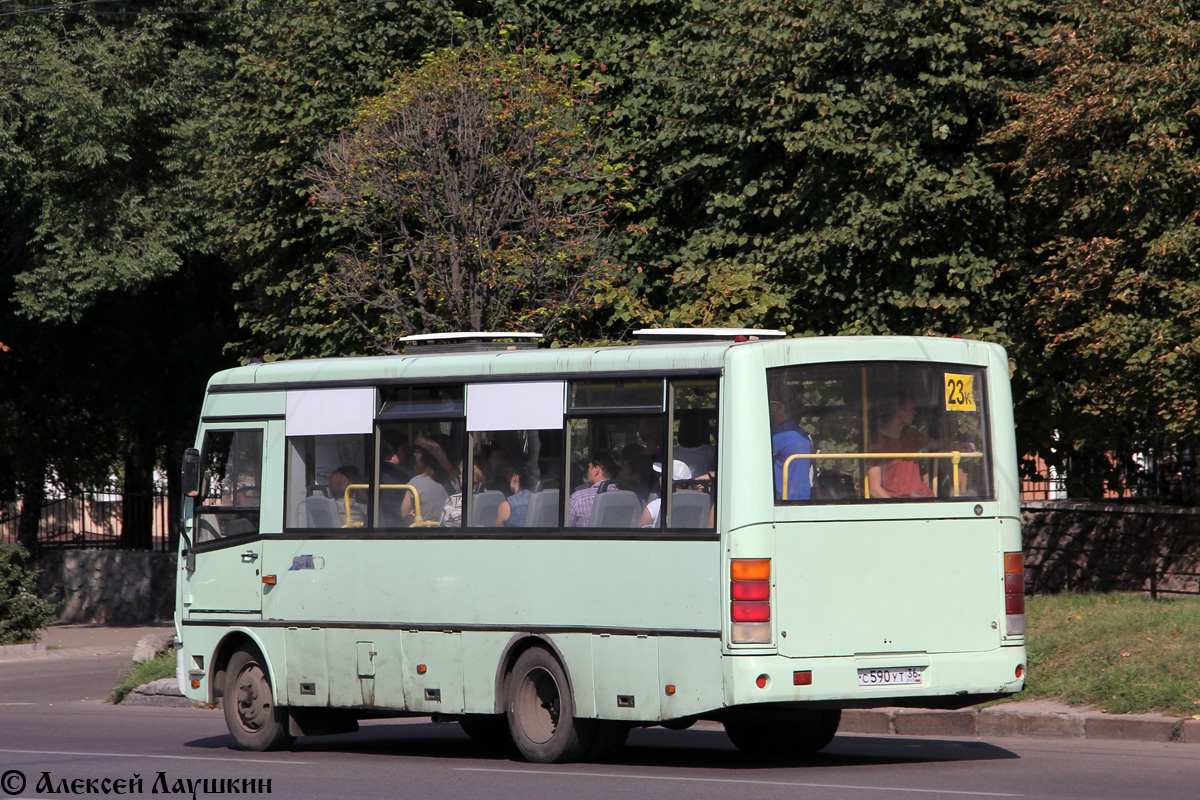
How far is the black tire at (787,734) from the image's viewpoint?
1163 cm

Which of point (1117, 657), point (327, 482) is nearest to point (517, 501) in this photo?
point (327, 482)

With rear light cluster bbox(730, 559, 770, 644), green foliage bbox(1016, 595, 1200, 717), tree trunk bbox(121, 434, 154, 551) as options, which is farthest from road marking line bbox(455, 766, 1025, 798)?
tree trunk bbox(121, 434, 154, 551)

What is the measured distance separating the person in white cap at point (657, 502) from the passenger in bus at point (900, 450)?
45.1 inches

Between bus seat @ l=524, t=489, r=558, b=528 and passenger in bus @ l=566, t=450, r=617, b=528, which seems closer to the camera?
passenger in bus @ l=566, t=450, r=617, b=528

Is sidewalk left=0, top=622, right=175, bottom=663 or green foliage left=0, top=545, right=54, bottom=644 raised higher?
green foliage left=0, top=545, right=54, bottom=644

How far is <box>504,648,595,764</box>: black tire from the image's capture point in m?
10.9

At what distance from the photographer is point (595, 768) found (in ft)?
35.5

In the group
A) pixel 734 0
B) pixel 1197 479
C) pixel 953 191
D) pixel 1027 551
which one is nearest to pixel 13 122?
pixel 734 0

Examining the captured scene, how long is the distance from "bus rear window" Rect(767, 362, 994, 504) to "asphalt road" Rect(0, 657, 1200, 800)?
1765 millimetres

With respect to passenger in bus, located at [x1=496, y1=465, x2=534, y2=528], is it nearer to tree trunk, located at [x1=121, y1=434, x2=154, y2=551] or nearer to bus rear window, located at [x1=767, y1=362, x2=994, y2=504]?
bus rear window, located at [x1=767, y1=362, x2=994, y2=504]

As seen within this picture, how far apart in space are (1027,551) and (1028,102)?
8.19 meters

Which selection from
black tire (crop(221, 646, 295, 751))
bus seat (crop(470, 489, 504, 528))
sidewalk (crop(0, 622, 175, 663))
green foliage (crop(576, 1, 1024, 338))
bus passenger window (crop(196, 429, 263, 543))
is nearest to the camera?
bus seat (crop(470, 489, 504, 528))

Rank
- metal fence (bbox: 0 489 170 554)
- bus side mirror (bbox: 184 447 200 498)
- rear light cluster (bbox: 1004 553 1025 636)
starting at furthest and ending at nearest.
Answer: metal fence (bbox: 0 489 170 554) < bus side mirror (bbox: 184 447 200 498) < rear light cluster (bbox: 1004 553 1025 636)

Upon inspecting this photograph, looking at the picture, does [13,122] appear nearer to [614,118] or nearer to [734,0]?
[614,118]
